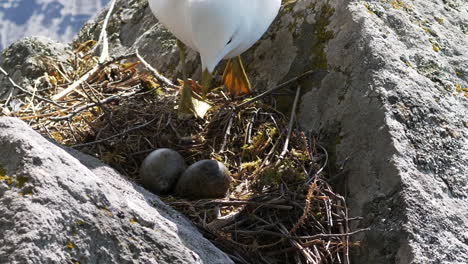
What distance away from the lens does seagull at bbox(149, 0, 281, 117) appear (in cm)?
278

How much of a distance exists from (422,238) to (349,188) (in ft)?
1.46

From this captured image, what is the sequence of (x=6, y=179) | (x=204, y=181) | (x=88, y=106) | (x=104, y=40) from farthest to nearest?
(x=104, y=40), (x=88, y=106), (x=204, y=181), (x=6, y=179)

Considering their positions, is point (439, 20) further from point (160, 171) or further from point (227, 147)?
point (160, 171)

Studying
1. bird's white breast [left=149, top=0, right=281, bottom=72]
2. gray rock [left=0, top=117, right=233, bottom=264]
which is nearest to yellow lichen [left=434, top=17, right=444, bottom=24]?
bird's white breast [left=149, top=0, right=281, bottom=72]

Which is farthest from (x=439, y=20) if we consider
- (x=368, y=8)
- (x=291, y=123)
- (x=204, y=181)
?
(x=204, y=181)

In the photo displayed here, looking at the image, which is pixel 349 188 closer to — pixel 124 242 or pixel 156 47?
pixel 124 242

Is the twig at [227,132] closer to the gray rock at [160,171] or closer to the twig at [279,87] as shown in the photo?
the twig at [279,87]

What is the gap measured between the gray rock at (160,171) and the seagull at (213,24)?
0.45m

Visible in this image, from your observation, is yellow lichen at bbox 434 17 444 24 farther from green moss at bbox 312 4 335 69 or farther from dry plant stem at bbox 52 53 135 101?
dry plant stem at bbox 52 53 135 101

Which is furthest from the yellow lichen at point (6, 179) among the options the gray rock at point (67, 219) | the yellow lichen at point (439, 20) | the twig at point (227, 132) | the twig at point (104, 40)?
the yellow lichen at point (439, 20)

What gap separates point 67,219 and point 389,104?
66.3 inches

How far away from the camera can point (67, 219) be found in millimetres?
1842

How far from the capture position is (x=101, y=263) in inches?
71.9

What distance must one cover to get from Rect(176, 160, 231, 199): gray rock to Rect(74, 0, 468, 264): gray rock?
0.56 metres
